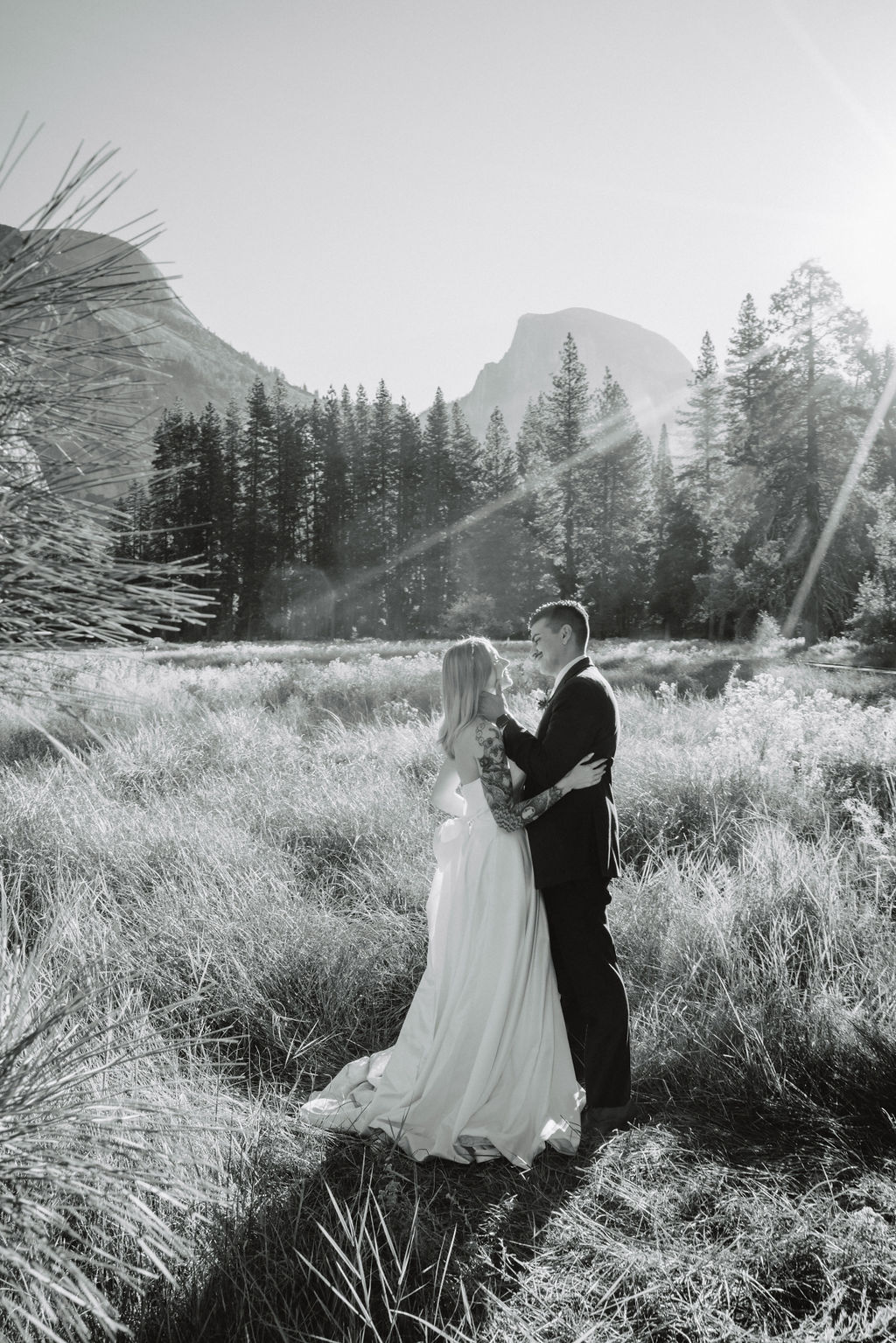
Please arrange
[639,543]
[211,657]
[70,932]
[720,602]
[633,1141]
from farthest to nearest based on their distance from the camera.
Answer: [639,543]
[720,602]
[211,657]
[70,932]
[633,1141]

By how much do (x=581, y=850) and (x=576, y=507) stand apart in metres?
40.7

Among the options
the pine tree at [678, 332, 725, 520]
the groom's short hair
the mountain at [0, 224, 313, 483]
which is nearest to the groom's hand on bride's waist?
the groom's short hair

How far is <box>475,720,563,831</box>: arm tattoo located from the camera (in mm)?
3307

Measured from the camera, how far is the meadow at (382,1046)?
1814 millimetres

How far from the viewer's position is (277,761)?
8250 mm

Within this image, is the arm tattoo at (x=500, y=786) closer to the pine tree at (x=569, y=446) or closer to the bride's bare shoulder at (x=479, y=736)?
the bride's bare shoulder at (x=479, y=736)

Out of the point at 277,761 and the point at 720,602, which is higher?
the point at 720,602

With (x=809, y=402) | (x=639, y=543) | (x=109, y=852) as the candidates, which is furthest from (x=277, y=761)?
(x=639, y=543)

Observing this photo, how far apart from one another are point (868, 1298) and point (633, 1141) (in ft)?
3.23

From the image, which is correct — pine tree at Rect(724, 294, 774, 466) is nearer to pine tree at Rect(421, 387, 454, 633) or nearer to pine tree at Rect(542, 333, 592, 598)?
pine tree at Rect(542, 333, 592, 598)

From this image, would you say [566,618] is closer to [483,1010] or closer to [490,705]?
[490,705]

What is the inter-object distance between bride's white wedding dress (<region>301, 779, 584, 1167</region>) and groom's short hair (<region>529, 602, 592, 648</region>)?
0.80m

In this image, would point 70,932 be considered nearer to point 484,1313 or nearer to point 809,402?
point 484,1313

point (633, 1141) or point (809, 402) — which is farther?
point (809, 402)
